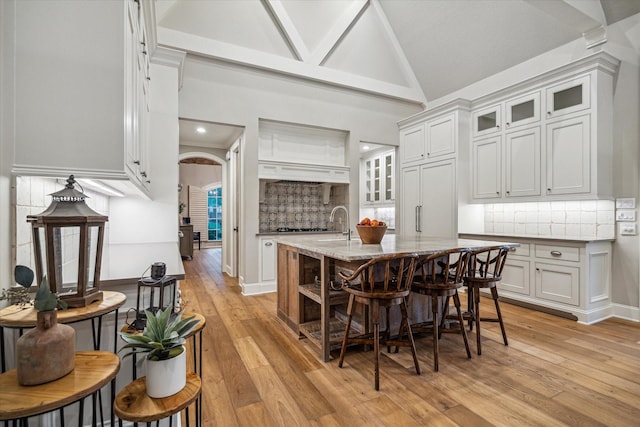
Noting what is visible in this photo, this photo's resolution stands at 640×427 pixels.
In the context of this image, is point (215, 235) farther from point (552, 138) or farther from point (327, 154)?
point (552, 138)

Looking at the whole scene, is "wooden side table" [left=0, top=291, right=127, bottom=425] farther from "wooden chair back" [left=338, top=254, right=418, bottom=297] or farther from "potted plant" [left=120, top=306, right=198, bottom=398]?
"wooden chair back" [left=338, top=254, right=418, bottom=297]

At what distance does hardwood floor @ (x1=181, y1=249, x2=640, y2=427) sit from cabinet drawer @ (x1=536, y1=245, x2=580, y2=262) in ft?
2.37

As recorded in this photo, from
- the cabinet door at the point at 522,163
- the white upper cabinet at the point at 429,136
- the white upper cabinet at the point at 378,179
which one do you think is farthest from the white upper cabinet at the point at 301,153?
the cabinet door at the point at 522,163

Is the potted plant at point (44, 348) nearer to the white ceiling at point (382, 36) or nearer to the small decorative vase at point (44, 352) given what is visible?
the small decorative vase at point (44, 352)

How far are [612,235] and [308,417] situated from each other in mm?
3934

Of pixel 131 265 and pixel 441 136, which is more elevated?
pixel 441 136

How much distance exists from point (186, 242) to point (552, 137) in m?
7.85

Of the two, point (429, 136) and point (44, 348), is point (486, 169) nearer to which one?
point (429, 136)

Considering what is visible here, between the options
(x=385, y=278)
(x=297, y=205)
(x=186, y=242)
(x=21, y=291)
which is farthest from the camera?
(x=186, y=242)

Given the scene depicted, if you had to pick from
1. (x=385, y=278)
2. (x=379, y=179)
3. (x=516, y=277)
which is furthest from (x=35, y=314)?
(x=379, y=179)

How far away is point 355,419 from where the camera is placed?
1.77 metres

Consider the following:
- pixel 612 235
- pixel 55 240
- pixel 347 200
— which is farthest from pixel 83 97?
pixel 612 235

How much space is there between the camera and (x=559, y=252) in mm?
3525

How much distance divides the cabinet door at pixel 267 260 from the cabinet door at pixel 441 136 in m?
2.92
